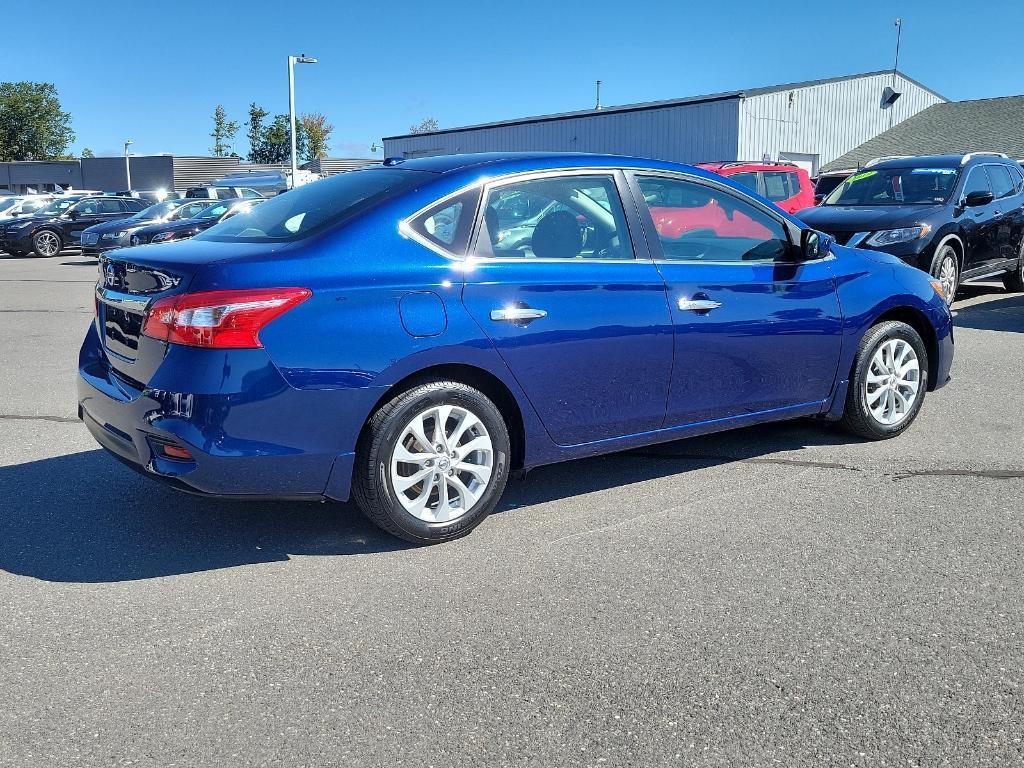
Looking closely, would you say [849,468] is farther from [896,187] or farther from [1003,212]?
[1003,212]

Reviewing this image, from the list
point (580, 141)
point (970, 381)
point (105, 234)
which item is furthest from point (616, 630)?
point (580, 141)

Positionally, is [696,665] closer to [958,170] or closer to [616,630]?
[616,630]

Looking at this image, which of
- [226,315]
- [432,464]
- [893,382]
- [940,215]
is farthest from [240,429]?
[940,215]

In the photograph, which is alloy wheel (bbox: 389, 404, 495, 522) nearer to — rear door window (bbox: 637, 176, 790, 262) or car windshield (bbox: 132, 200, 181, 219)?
rear door window (bbox: 637, 176, 790, 262)

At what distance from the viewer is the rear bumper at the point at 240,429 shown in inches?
147

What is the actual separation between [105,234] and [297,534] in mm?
19523

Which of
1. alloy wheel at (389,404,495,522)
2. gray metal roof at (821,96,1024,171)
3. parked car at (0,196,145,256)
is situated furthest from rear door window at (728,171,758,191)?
gray metal roof at (821,96,1024,171)

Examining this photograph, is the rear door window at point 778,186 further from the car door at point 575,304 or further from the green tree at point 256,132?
the green tree at point 256,132

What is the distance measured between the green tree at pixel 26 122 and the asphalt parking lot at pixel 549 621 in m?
130

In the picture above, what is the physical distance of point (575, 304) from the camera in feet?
14.5

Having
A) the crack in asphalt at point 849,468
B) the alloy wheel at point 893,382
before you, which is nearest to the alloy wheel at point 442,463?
the crack in asphalt at point 849,468

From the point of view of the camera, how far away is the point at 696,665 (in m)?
3.17

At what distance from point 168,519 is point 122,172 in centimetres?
7370

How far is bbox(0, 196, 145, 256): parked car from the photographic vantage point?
2547cm
